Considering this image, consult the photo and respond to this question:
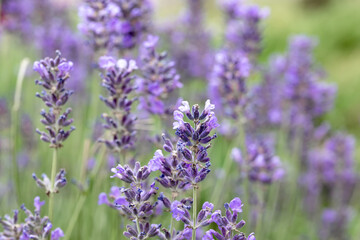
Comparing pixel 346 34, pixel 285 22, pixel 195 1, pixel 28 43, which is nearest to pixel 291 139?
pixel 195 1

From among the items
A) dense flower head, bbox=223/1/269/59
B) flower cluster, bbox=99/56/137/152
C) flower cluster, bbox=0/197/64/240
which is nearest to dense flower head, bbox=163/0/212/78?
dense flower head, bbox=223/1/269/59

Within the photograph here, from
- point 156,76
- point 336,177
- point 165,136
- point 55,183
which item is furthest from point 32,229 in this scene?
point 336,177

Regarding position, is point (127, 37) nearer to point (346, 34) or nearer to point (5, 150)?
point (5, 150)

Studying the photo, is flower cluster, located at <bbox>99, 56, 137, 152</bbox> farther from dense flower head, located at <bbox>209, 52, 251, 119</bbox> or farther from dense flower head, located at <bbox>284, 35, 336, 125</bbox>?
dense flower head, located at <bbox>284, 35, 336, 125</bbox>

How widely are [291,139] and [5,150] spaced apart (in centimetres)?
181

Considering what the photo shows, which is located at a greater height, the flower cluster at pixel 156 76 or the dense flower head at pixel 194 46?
the dense flower head at pixel 194 46

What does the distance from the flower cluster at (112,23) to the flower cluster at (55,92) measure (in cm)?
57

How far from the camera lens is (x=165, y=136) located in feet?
4.11

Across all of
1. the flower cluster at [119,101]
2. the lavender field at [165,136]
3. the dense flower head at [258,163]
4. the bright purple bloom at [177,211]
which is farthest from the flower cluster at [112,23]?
the bright purple bloom at [177,211]

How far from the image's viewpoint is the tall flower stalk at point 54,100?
132 centimetres

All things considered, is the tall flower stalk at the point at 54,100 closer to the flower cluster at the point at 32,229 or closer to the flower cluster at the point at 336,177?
the flower cluster at the point at 32,229

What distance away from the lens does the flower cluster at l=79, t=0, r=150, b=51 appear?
188 cm

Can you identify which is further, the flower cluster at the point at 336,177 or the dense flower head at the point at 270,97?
the dense flower head at the point at 270,97

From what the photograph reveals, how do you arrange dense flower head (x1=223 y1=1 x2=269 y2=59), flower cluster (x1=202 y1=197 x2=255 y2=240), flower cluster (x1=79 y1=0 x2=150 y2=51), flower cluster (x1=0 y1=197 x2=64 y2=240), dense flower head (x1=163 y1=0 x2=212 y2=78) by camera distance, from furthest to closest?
1. dense flower head (x1=163 y1=0 x2=212 y2=78)
2. dense flower head (x1=223 y1=1 x2=269 y2=59)
3. flower cluster (x1=79 y1=0 x2=150 y2=51)
4. flower cluster (x1=0 y1=197 x2=64 y2=240)
5. flower cluster (x1=202 y1=197 x2=255 y2=240)
